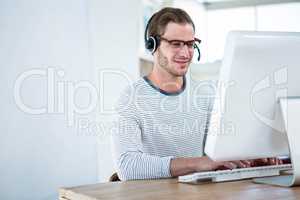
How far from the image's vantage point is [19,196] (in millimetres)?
2207

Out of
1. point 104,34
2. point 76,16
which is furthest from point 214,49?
point 76,16

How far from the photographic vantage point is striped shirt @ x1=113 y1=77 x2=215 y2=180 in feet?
5.76

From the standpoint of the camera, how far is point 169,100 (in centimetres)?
188

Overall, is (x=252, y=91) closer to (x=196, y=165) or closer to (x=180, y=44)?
(x=196, y=165)

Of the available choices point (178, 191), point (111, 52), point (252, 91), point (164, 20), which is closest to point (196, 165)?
point (178, 191)

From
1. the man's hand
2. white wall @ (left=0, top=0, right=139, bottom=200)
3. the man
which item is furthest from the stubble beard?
white wall @ (left=0, top=0, right=139, bottom=200)

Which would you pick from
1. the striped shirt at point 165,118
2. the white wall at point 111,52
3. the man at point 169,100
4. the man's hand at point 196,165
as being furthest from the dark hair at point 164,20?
the white wall at point 111,52

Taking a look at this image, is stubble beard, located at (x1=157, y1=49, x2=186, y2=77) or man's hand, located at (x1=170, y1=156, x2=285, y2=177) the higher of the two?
stubble beard, located at (x1=157, y1=49, x2=186, y2=77)

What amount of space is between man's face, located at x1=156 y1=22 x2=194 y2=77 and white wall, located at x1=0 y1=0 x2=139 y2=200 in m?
0.77

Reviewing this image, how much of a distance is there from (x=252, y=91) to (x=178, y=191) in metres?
0.36

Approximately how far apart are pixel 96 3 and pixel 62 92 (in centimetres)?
76

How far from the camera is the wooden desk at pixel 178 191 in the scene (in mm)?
1157

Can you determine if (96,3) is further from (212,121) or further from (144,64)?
(212,121)

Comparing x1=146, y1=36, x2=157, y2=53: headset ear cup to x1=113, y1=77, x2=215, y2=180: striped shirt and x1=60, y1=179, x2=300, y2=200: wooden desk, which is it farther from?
x1=60, y1=179, x2=300, y2=200: wooden desk
